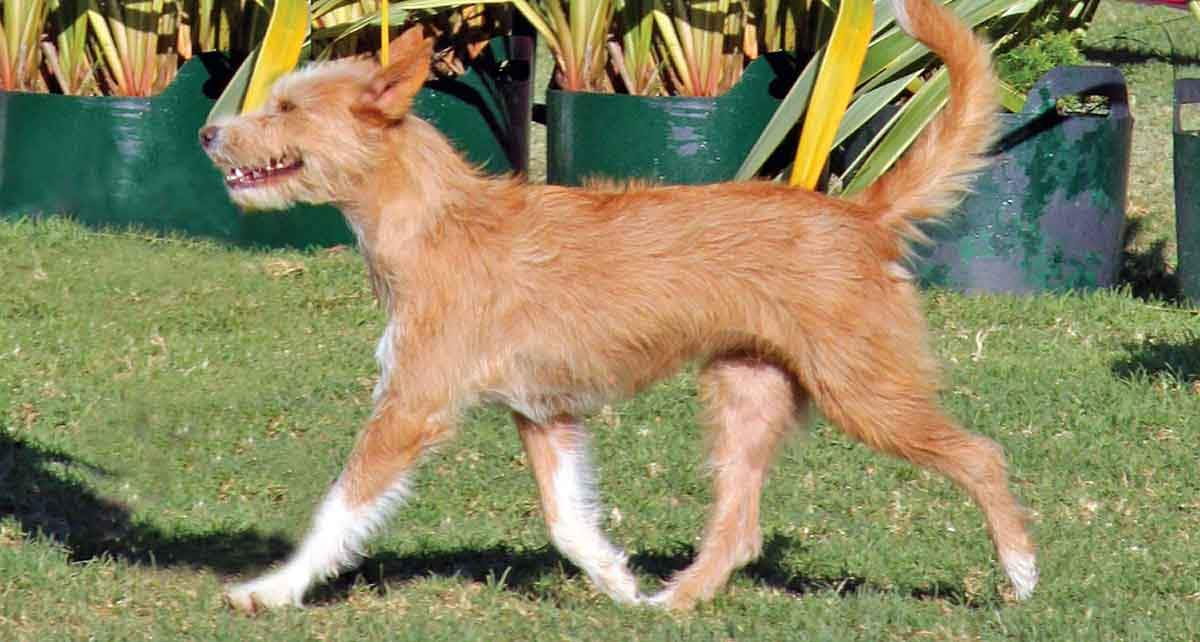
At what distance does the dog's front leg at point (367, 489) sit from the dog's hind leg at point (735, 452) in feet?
2.67

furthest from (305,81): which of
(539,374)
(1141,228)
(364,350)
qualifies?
(1141,228)

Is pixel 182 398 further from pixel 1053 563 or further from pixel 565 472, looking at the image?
pixel 1053 563

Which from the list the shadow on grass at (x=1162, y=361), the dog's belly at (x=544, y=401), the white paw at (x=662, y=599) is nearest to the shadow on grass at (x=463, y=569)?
the white paw at (x=662, y=599)

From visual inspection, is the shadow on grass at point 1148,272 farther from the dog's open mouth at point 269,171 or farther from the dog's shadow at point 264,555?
the dog's open mouth at point 269,171

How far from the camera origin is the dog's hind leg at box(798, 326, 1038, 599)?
15.5 feet

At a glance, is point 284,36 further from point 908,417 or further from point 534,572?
point 908,417

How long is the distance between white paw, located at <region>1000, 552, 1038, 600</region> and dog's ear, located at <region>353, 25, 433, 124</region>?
1922 millimetres

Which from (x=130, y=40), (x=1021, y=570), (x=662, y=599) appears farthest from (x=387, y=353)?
(x=130, y=40)

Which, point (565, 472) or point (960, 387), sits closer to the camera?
point (565, 472)

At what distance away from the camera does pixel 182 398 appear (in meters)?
6.76

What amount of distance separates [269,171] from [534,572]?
144 cm

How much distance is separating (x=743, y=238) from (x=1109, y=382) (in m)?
2.95

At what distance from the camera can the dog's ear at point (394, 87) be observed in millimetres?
4590

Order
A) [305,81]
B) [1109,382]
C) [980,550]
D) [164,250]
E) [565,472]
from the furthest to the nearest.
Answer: [164,250] → [1109,382] → [980,550] → [565,472] → [305,81]
